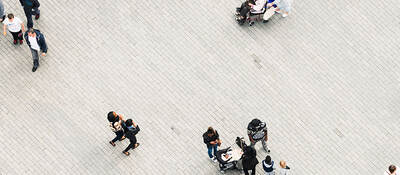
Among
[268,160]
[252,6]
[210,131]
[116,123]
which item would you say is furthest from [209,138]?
[252,6]

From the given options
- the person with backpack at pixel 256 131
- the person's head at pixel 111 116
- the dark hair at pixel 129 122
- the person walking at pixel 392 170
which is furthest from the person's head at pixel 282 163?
the person's head at pixel 111 116

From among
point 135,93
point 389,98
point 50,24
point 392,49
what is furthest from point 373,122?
point 50,24

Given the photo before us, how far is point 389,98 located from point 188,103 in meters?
6.10

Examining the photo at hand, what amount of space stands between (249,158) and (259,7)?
5468 millimetres

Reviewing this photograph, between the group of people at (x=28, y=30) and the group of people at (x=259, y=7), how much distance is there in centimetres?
607

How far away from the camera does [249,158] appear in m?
23.8

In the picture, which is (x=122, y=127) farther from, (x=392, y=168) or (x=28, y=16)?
(x=392, y=168)

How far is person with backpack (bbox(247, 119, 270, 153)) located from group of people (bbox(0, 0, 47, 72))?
22.1 feet

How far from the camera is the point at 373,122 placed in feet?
85.3

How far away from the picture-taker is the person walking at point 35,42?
25312mm

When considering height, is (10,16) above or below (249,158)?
below

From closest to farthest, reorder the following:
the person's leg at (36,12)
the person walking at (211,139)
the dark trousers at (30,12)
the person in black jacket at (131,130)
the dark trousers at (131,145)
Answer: the person in black jacket at (131,130) < the person walking at (211,139) < the dark trousers at (131,145) < the dark trousers at (30,12) < the person's leg at (36,12)

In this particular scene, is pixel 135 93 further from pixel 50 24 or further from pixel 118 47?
pixel 50 24

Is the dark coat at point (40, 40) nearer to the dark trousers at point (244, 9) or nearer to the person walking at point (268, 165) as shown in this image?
the dark trousers at point (244, 9)
